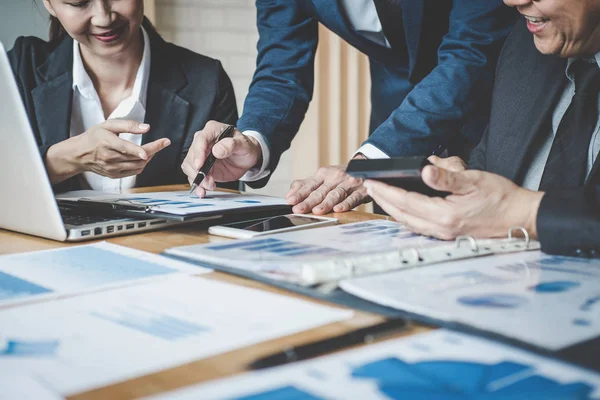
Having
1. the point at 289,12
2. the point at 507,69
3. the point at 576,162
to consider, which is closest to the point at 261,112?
the point at 289,12

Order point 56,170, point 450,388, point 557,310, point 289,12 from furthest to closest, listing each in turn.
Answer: point 289,12 < point 56,170 < point 557,310 < point 450,388

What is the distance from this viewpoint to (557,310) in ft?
1.83

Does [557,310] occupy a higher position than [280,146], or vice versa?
[280,146]

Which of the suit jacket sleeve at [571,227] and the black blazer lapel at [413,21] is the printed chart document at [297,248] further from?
the black blazer lapel at [413,21]

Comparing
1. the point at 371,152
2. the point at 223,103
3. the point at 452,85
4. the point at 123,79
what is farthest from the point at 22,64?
the point at 452,85

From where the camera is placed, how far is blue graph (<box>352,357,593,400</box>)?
410 mm

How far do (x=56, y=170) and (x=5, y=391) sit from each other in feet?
3.54

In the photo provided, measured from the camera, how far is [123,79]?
200 cm

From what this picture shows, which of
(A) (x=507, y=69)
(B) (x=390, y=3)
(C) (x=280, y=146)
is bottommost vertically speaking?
(C) (x=280, y=146)

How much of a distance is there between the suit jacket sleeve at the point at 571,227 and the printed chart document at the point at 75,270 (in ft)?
1.38

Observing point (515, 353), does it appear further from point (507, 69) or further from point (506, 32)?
point (506, 32)

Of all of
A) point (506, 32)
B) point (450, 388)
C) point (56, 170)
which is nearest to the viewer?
point (450, 388)

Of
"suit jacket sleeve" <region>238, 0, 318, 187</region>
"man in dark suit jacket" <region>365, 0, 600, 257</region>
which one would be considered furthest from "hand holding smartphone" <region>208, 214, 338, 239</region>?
"suit jacket sleeve" <region>238, 0, 318, 187</region>

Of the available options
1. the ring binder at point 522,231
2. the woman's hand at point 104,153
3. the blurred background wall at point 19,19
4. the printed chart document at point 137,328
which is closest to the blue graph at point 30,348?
the printed chart document at point 137,328
